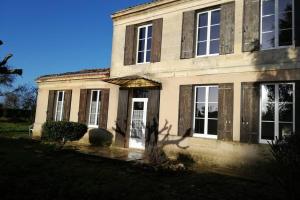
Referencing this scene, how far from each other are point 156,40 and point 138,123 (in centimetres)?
358

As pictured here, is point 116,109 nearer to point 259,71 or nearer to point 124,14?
point 124,14

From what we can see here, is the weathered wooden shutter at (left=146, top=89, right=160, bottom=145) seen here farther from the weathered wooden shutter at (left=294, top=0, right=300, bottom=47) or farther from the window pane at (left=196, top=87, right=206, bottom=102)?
the weathered wooden shutter at (left=294, top=0, right=300, bottom=47)

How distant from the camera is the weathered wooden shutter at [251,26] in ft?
29.3

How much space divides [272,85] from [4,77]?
29641mm

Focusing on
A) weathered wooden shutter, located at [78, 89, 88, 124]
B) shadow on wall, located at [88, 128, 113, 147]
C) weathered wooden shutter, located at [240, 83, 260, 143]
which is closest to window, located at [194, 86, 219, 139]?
weathered wooden shutter, located at [240, 83, 260, 143]

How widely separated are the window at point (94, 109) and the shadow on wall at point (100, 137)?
0.48 metres

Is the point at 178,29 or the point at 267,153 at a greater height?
the point at 178,29

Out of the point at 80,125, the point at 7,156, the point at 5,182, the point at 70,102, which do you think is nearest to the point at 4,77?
the point at 70,102

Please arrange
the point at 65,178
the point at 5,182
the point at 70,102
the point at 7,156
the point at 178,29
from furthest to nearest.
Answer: the point at 70,102
the point at 178,29
the point at 7,156
the point at 65,178
the point at 5,182

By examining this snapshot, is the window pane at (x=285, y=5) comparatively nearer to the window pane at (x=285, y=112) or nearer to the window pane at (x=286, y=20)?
the window pane at (x=286, y=20)

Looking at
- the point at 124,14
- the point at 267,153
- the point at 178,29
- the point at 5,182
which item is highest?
the point at 124,14

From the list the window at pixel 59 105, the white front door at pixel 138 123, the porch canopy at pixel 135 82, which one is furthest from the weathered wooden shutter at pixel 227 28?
the window at pixel 59 105

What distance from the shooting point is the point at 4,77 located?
3034cm

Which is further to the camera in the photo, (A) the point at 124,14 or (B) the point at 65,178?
(A) the point at 124,14
